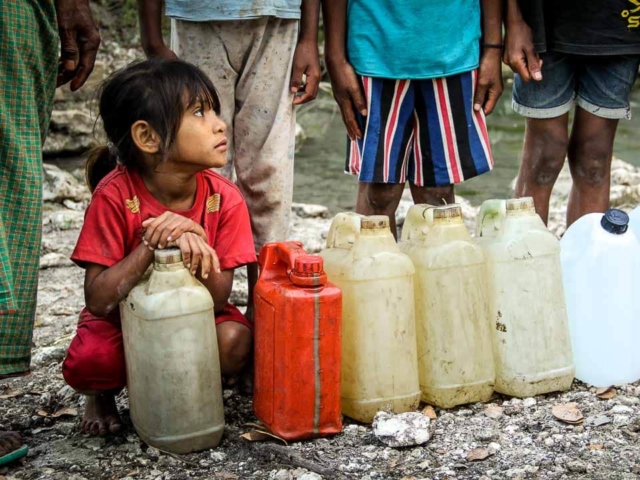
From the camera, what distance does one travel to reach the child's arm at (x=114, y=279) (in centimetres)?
221

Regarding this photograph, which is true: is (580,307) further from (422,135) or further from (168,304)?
(168,304)

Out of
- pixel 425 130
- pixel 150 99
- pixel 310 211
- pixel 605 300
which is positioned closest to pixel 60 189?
pixel 310 211

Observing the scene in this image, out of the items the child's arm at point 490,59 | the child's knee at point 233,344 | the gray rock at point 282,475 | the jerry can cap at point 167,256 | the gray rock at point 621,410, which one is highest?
the child's arm at point 490,59

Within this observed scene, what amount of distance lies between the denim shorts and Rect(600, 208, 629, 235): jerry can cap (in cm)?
59

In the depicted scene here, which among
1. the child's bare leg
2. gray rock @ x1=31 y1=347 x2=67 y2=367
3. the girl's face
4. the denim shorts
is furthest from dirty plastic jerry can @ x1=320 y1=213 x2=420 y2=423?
gray rock @ x1=31 y1=347 x2=67 y2=367

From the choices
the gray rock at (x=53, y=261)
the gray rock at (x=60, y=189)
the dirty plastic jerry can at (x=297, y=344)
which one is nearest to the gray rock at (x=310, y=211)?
the gray rock at (x=60, y=189)

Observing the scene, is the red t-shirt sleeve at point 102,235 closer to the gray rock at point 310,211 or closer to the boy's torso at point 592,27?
the boy's torso at point 592,27

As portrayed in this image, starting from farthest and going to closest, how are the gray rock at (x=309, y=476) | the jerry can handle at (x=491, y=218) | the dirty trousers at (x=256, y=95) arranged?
the dirty trousers at (x=256, y=95), the jerry can handle at (x=491, y=218), the gray rock at (x=309, y=476)

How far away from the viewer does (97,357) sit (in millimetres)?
2359

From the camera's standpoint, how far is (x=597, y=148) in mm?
3131

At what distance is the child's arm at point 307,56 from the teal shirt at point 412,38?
15 cm

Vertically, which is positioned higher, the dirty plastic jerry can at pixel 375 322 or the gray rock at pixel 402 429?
the dirty plastic jerry can at pixel 375 322

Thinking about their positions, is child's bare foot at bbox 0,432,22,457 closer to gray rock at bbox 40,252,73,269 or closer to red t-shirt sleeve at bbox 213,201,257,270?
red t-shirt sleeve at bbox 213,201,257,270

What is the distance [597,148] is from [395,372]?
131cm
